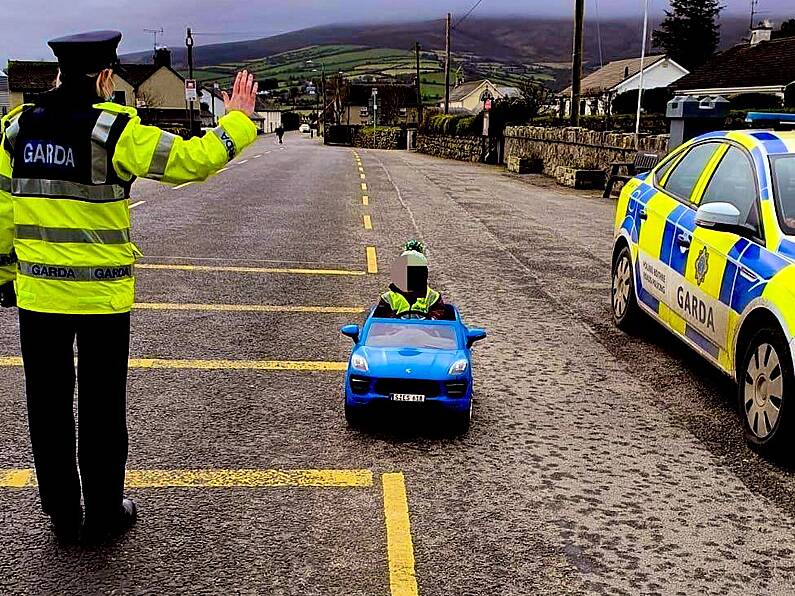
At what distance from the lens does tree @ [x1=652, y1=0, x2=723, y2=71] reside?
283 ft

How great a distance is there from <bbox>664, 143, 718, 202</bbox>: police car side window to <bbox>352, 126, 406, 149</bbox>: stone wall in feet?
214

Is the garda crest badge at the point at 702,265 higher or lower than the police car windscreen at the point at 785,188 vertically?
lower

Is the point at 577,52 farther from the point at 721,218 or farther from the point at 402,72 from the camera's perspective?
the point at 402,72

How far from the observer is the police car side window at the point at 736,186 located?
238 inches

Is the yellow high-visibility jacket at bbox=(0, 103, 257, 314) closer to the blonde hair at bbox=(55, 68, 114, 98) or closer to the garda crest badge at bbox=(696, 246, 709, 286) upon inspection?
the blonde hair at bbox=(55, 68, 114, 98)

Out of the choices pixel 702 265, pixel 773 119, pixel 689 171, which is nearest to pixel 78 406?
pixel 702 265

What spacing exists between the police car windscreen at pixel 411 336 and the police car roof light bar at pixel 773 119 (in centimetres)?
315

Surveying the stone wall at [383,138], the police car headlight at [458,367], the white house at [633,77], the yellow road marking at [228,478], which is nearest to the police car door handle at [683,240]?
the police car headlight at [458,367]

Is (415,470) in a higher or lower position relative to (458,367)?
lower

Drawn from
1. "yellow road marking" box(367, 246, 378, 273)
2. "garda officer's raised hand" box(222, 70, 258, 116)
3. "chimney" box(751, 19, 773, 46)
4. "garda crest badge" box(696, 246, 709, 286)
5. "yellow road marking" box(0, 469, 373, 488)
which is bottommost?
"yellow road marking" box(367, 246, 378, 273)

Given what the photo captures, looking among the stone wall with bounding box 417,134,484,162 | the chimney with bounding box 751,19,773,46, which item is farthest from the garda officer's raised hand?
the chimney with bounding box 751,19,773,46

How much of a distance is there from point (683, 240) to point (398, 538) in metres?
3.46

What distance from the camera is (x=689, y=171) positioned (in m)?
7.30

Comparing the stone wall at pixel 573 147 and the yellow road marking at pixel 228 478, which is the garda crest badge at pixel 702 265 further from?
the stone wall at pixel 573 147
